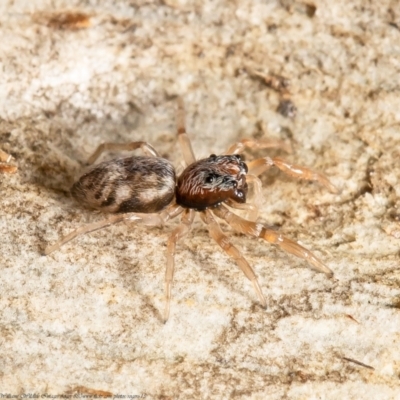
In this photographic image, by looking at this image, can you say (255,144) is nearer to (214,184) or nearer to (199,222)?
(214,184)

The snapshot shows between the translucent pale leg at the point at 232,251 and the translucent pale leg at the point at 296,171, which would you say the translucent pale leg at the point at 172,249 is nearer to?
the translucent pale leg at the point at 232,251

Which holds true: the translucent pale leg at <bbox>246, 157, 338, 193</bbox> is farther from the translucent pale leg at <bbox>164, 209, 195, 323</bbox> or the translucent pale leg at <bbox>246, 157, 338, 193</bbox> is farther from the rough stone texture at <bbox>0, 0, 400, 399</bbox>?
the translucent pale leg at <bbox>164, 209, 195, 323</bbox>

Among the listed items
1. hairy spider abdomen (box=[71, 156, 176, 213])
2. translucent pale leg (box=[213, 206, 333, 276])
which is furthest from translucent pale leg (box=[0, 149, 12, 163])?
translucent pale leg (box=[213, 206, 333, 276])

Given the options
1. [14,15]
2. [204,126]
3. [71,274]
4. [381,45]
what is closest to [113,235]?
[71,274]

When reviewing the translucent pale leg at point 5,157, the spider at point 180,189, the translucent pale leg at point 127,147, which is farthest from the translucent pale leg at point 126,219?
the translucent pale leg at point 5,157

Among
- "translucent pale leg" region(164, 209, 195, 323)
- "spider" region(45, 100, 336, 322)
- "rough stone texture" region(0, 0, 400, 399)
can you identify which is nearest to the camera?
"rough stone texture" region(0, 0, 400, 399)

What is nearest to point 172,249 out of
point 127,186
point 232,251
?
point 232,251
